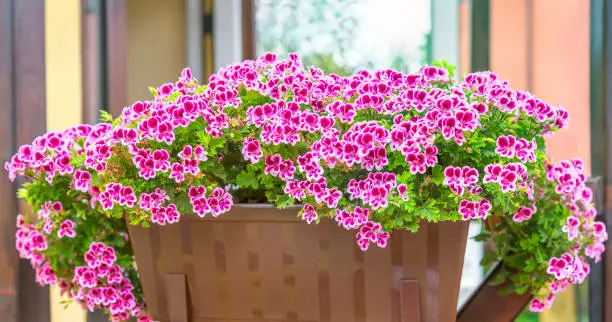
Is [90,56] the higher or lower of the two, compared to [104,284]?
higher

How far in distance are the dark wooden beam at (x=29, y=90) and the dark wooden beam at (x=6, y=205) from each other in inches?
0.9

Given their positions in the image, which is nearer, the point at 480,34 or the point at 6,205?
the point at 6,205

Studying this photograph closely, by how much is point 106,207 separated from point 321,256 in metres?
0.34

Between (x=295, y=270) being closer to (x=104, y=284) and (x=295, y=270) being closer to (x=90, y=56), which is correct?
(x=104, y=284)

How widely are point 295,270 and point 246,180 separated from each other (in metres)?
0.16

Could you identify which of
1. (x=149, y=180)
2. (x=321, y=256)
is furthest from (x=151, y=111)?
(x=321, y=256)

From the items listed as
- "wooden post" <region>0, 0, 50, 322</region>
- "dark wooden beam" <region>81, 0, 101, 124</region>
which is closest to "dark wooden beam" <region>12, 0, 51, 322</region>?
"wooden post" <region>0, 0, 50, 322</region>

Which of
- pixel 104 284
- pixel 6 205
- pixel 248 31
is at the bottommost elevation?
pixel 104 284

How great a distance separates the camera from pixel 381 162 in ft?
2.94

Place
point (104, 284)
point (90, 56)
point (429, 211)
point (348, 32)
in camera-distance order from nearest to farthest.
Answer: point (429, 211) → point (104, 284) → point (90, 56) → point (348, 32)

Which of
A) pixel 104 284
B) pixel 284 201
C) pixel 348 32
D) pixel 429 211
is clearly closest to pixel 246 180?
pixel 284 201

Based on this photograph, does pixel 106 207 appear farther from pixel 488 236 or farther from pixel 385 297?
pixel 488 236

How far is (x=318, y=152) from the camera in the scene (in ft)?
2.96

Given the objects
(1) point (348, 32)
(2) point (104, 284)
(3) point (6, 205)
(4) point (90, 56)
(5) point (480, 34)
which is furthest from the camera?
(1) point (348, 32)
